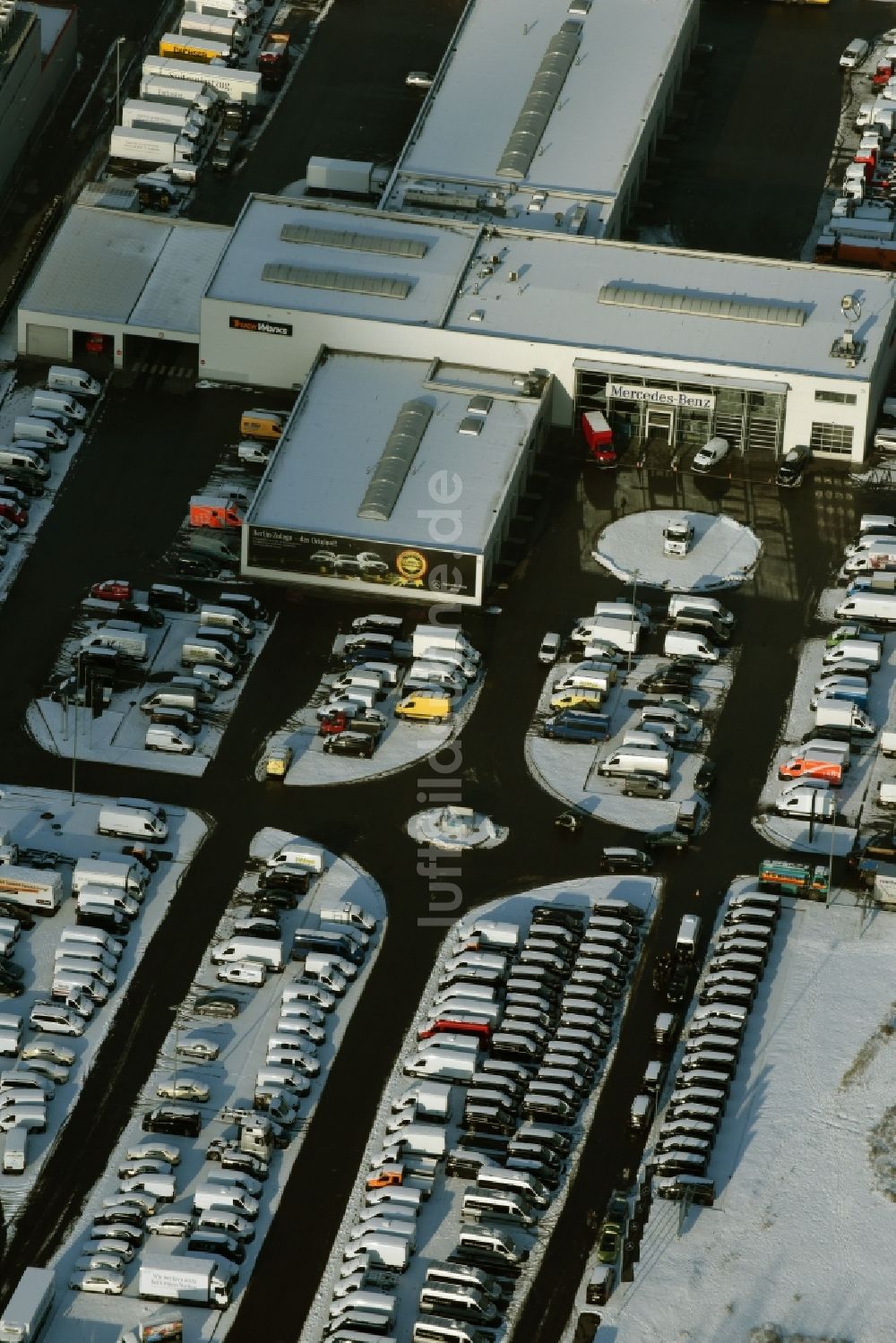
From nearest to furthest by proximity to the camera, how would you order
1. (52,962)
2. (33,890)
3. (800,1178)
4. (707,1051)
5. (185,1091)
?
(800,1178) → (185,1091) → (707,1051) → (52,962) → (33,890)

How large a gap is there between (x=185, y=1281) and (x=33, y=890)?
28.4 m

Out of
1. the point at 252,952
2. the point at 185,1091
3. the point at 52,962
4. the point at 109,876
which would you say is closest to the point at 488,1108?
the point at 185,1091

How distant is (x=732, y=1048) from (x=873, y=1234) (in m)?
12.4

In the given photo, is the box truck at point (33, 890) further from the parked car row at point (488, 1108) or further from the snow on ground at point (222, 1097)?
the parked car row at point (488, 1108)

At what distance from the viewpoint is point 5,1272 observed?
176375 mm

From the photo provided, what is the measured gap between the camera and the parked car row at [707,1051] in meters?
180

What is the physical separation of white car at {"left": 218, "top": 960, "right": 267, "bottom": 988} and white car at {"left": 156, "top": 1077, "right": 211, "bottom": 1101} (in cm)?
798

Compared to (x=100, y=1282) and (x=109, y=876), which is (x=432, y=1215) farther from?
(x=109, y=876)

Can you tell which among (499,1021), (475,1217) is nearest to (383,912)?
(499,1021)

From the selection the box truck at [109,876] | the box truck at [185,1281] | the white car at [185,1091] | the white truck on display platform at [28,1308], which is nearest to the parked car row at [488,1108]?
the box truck at [185,1281]

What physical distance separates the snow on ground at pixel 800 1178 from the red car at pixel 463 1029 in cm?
1237

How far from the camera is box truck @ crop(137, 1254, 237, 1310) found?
17425 cm

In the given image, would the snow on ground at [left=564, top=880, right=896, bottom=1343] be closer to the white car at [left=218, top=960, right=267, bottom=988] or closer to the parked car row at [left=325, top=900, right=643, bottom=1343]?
the parked car row at [left=325, top=900, right=643, bottom=1343]

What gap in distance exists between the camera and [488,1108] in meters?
183
